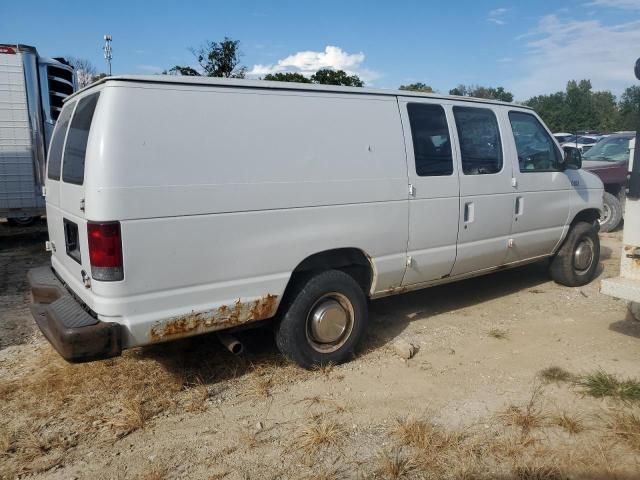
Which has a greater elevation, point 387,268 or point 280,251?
point 280,251

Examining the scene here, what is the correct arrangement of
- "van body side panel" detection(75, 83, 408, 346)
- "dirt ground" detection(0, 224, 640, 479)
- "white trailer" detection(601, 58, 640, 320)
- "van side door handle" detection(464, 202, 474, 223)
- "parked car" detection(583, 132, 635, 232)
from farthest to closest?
"parked car" detection(583, 132, 635, 232), "van side door handle" detection(464, 202, 474, 223), "white trailer" detection(601, 58, 640, 320), "van body side panel" detection(75, 83, 408, 346), "dirt ground" detection(0, 224, 640, 479)

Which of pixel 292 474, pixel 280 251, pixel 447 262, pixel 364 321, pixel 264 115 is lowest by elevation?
pixel 292 474

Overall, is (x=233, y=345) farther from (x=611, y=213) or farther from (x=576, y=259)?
(x=611, y=213)

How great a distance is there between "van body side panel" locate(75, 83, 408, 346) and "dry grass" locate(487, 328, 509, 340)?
1.55 m

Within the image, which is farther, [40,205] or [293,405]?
[40,205]

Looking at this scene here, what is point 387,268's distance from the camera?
4367 mm

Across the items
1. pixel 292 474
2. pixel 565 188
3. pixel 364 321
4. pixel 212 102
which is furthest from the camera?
pixel 565 188

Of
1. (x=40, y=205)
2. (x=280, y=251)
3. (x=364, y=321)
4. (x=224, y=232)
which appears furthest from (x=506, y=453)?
(x=40, y=205)

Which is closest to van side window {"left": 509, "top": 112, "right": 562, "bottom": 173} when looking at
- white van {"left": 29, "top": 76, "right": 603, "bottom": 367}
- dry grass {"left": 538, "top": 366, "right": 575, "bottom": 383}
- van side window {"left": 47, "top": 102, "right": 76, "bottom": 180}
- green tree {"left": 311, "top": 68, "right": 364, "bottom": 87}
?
Answer: white van {"left": 29, "top": 76, "right": 603, "bottom": 367}

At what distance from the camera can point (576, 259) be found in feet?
20.7

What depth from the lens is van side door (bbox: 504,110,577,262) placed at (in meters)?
5.39

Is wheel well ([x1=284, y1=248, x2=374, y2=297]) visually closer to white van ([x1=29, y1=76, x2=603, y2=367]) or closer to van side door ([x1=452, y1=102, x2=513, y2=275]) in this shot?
white van ([x1=29, y1=76, x2=603, y2=367])

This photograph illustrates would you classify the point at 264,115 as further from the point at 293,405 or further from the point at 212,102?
the point at 293,405

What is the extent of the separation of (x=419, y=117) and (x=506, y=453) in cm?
276
